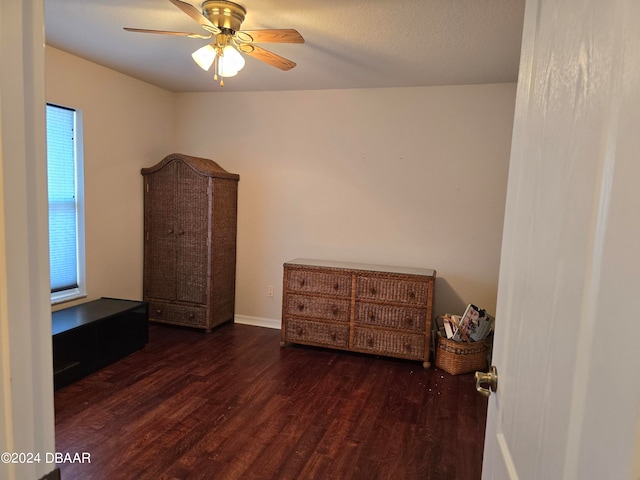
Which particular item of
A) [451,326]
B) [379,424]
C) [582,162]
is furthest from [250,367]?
[582,162]

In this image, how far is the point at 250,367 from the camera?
332cm

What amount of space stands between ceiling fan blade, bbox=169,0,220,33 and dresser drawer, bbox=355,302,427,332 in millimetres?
2318

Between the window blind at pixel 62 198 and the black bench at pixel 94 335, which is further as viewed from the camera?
the window blind at pixel 62 198

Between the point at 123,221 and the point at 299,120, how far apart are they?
75.2 inches

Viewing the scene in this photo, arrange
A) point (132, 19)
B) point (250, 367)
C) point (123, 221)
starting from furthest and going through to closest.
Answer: point (123, 221) < point (250, 367) < point (132, 19)

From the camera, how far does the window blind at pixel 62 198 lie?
329 cm

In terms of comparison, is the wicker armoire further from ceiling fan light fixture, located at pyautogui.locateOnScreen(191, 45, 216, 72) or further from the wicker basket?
the wicker basket

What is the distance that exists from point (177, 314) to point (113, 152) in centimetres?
161

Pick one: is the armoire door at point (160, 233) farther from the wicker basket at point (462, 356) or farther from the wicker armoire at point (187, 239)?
the wicker basket at point (462, 356)

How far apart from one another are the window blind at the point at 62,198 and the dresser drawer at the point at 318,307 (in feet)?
6.04

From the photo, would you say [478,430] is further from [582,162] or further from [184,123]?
[184,123]

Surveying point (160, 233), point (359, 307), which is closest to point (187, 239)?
point (160, 233)

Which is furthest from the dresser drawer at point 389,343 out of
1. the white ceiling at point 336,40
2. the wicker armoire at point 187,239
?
the white ceiling at point 336,40

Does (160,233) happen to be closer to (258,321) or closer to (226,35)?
(258,321)
